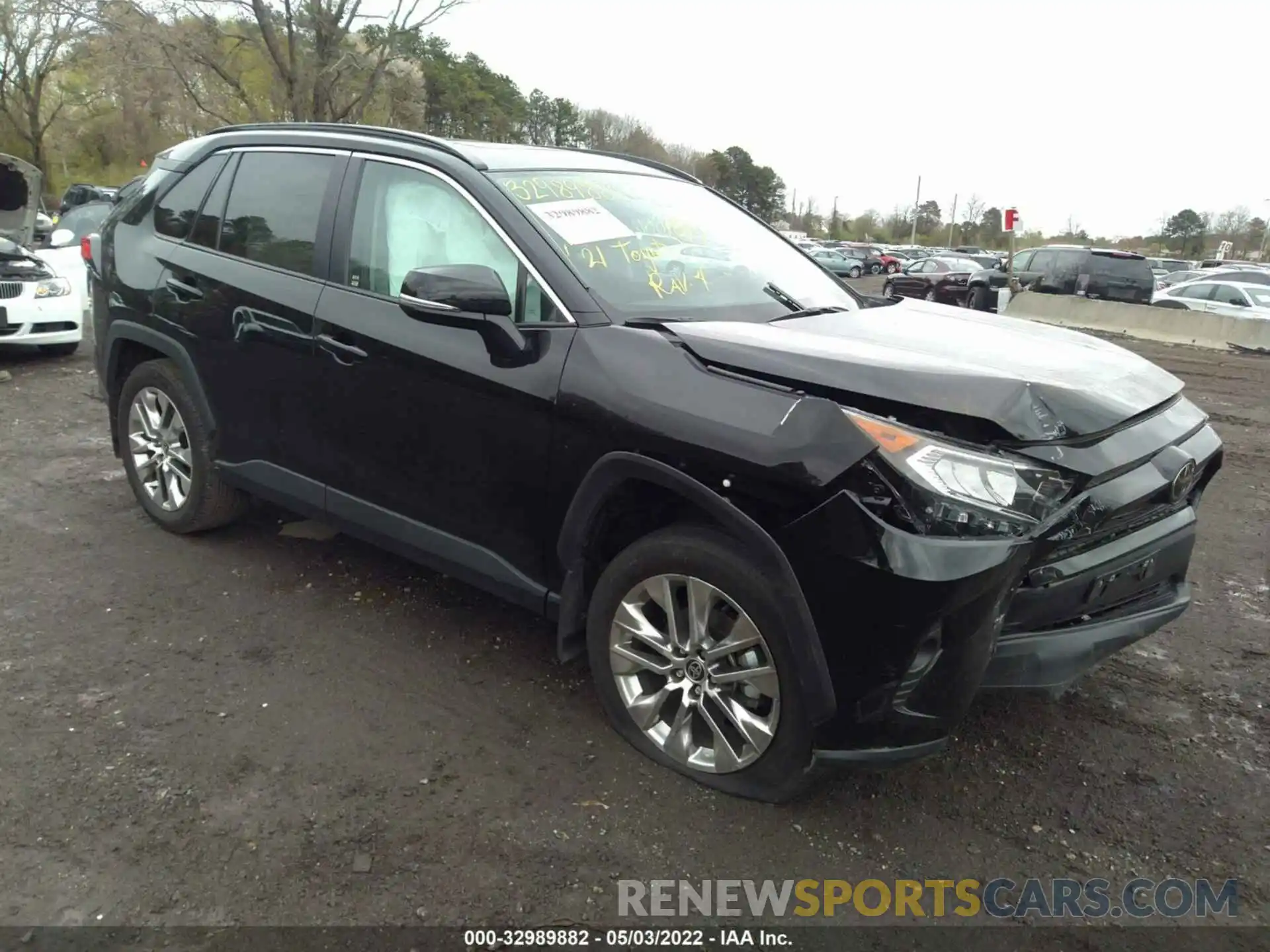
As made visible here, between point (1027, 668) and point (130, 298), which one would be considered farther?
point (130, 298)

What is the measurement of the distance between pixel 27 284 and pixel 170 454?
545 centimetres

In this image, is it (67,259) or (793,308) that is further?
(67,259)

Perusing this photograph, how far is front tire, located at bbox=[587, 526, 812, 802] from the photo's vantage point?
8.31ft

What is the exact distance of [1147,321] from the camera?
16.3 meters

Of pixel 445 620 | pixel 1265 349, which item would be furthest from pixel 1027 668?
pixel 1265 349

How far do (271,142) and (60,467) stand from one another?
2.95m

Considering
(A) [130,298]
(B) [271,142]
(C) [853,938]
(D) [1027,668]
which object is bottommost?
(C) [853,938]

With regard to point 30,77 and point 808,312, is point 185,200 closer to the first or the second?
point 808,312

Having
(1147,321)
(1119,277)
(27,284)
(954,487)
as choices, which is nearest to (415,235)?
(954,487)

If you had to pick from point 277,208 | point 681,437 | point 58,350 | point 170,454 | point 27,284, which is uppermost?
point 277,208

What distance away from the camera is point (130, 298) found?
14.5 ft

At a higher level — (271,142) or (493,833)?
(271,142)

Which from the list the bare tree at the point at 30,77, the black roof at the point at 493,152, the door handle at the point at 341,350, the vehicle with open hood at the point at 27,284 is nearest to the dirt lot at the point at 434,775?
the door handle at the point at 341,350

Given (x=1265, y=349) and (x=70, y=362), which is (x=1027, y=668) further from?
(x=1265, y=349)
